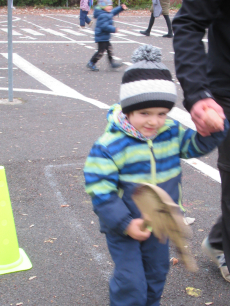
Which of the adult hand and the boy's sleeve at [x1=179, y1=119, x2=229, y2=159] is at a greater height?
the adult hand

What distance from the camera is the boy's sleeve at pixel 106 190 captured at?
6.88 feet

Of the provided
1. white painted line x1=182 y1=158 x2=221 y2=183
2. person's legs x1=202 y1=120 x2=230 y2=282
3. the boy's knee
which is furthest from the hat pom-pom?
white painted line x1=182 y1=158 x2=221 y2=183

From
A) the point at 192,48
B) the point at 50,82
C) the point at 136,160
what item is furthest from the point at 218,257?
the point at 50,82

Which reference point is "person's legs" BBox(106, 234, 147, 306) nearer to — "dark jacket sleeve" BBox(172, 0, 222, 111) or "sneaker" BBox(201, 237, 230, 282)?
"dark jacket sleeve" BBox(172, 0, 222, 111)

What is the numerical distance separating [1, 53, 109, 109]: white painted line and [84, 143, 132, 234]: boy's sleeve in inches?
219

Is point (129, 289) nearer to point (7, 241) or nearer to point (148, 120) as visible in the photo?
point (148, 120)

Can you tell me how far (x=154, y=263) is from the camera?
2326mm

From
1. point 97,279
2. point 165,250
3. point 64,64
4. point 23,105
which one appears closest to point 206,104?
point 165,250

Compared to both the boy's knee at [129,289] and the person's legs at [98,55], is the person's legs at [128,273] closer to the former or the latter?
the boy's knee at [129,289]

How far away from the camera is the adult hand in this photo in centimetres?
202

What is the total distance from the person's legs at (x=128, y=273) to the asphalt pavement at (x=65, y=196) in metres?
0.69

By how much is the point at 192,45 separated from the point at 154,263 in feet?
3.76

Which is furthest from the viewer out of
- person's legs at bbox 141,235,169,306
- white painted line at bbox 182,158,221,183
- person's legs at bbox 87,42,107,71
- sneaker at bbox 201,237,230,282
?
person's legs at bbox 87,42,107,71

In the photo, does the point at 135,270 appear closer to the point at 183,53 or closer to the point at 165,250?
the point at 165,250
